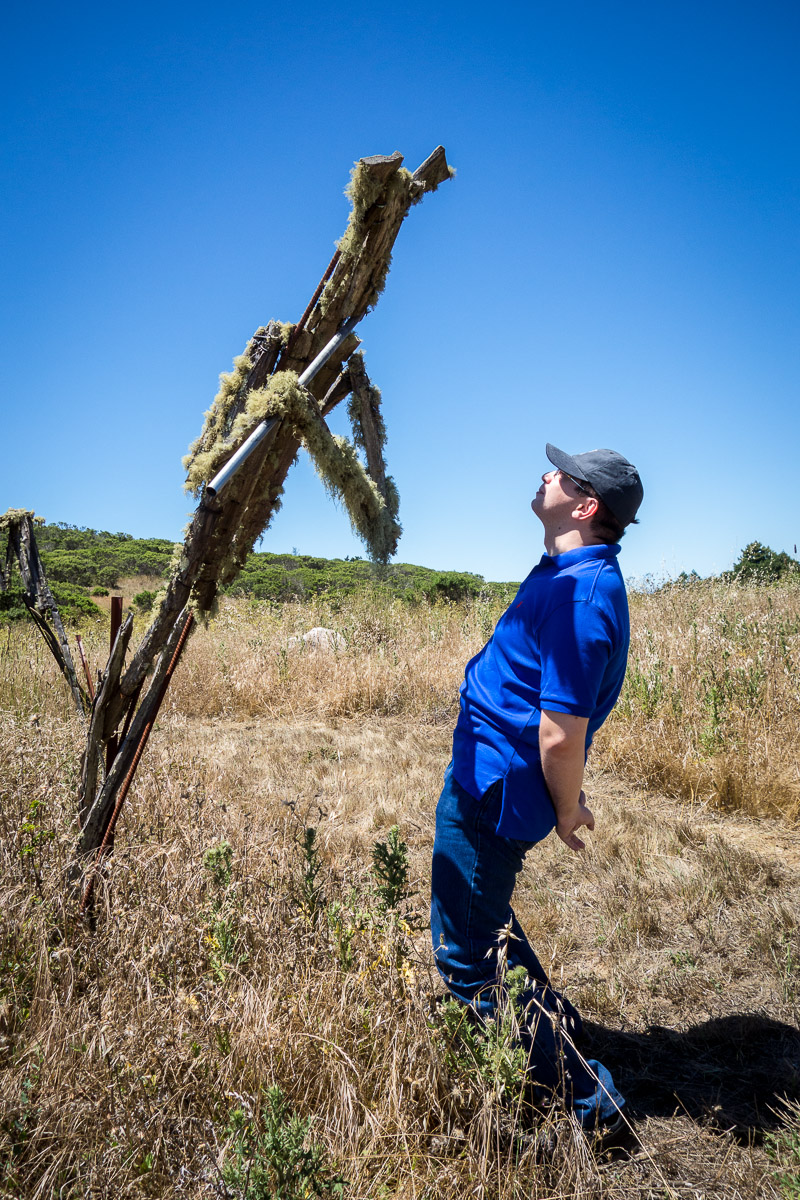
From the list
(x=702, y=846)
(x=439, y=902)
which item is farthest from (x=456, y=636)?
(x=439, y=902)

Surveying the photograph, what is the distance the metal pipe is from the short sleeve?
1.19m

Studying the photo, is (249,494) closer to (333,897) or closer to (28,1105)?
(333,897)

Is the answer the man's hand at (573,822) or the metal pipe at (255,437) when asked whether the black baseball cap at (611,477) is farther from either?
the metal pipe at (255,437)

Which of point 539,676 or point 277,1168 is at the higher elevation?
point 539,676

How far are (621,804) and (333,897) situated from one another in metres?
2.50

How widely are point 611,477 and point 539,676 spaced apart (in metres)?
0.58

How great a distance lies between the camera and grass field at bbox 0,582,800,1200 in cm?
148

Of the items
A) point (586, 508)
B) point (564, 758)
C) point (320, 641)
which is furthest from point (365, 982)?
point (320, 641)

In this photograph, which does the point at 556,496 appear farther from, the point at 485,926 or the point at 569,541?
the point at 485,926

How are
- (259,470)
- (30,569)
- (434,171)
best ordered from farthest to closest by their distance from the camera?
(30,569)
(434,171)
(259,470)

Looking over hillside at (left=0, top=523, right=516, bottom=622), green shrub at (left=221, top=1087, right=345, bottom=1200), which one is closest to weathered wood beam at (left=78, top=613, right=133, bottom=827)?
green shrub at (left=221, top=1087, right=345, bottom=1200)

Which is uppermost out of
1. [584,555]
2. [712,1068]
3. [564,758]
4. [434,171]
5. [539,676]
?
[434,171]

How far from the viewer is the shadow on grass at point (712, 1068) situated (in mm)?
1993

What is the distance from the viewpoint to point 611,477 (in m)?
1.76
